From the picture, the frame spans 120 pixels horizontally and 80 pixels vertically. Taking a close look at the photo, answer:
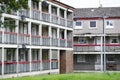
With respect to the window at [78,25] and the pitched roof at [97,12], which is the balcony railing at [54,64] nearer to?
the window at [78,25]

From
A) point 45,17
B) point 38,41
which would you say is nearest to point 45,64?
point 38,41

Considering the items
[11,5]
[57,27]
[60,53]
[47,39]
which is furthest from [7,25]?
[60,53]

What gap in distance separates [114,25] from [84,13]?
239 inches

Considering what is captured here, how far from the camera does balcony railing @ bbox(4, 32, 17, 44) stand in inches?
1679

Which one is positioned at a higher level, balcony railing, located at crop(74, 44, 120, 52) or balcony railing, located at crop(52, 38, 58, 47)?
balcony railing, located at crop(52, 38, 58, 47)

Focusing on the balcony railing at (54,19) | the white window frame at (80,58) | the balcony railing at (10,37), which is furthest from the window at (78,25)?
the balcony railing at (10,37)

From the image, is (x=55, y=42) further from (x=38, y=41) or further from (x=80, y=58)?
(x=80, y=58)

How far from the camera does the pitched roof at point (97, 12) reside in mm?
76438

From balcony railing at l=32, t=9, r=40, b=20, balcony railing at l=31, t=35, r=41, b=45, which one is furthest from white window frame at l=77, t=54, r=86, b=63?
balcony railing at l=32, t=9, r=40, b=20

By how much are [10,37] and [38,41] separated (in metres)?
8.42

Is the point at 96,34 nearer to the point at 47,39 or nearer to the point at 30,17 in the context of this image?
the point at 47,39

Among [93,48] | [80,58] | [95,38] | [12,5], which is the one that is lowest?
[80,58]

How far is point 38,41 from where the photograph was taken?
51500mm

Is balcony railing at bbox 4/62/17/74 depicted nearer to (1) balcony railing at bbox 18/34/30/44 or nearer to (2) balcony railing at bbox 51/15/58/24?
(1) balcony railing at bbox 18/34/30/44
